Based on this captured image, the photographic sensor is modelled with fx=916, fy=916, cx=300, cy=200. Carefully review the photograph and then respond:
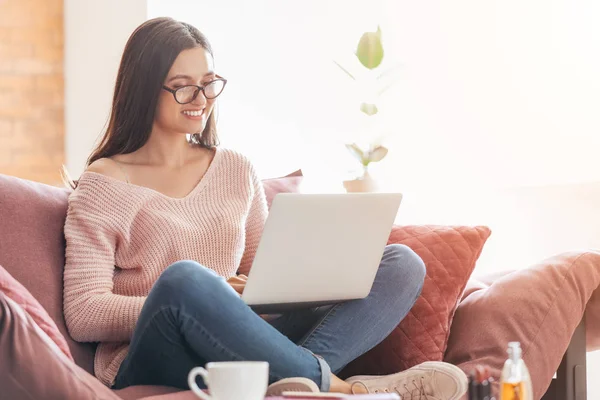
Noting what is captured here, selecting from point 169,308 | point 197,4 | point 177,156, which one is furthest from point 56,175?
point 169,308

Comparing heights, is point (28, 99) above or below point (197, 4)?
below

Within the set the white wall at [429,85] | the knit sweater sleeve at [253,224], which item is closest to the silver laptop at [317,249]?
the knit sweater sleeve at [253,224]

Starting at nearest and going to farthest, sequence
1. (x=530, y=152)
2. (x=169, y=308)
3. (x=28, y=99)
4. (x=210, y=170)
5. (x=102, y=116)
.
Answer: (x=169, y=308) → (x=210, y=170) → (x=530, y=152) → (x=102, y=116) → (x=28, y=99)

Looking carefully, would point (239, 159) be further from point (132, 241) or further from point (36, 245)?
point (36, 245)

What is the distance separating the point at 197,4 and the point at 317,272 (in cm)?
212

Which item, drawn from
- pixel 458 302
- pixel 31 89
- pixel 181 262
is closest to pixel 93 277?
pixel 181 262

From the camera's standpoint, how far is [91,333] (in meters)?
1.90

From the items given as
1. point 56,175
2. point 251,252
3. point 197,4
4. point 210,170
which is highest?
point 197,4

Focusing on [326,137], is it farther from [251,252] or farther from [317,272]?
[317,272]

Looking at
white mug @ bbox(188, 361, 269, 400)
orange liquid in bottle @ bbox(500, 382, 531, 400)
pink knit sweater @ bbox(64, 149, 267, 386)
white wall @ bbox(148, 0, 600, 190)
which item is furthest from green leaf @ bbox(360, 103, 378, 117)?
white mug @ bbox(188, 361, 269, 400)

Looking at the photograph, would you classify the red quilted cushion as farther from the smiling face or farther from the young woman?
the smiling face

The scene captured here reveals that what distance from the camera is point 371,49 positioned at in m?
3.15

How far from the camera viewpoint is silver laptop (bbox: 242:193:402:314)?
5.64 feet

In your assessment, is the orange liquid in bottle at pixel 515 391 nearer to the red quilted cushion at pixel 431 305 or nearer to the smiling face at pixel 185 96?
the red quilted cushion at pixel 431 305
